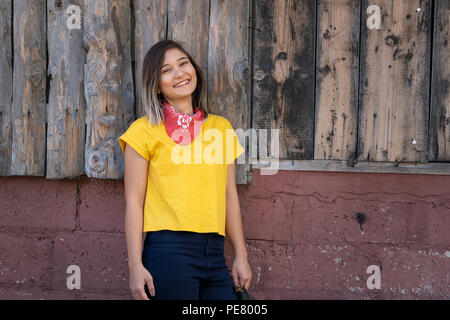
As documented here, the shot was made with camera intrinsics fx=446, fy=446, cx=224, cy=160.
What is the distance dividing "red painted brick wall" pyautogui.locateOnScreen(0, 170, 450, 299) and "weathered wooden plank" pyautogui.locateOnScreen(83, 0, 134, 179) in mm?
217

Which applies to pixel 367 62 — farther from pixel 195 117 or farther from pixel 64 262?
pixel 64 262

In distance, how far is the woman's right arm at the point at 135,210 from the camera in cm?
218

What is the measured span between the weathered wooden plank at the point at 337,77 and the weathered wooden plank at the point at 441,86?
1.53 feet

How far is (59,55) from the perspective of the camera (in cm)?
288

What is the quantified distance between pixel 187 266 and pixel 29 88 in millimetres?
1663

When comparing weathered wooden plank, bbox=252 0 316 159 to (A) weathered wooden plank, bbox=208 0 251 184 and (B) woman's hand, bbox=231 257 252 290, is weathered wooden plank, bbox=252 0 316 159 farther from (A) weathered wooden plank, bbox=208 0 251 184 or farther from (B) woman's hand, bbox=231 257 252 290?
(B) woman's hand, bbox=231 257 252 290

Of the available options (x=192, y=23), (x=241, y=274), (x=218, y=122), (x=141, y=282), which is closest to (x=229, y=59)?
(x=192, y=23)

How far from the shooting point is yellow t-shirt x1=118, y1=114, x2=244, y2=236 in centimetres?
221


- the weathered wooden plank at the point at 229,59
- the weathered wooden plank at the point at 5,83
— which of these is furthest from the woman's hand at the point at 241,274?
the weathered wooden plank at the point at 5,83

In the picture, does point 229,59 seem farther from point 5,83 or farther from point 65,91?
point 5,83

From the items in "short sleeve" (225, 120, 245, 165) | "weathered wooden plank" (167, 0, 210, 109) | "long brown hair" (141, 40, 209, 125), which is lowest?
"short sleeve" (225, 120, 245, 165)

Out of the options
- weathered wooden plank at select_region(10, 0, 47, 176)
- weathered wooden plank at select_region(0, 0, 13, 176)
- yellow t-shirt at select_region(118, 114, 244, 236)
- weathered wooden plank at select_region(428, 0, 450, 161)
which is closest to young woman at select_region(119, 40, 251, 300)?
yellow t-shirt at select_region(118, 114, 244, 236)

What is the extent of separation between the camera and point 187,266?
212 cm

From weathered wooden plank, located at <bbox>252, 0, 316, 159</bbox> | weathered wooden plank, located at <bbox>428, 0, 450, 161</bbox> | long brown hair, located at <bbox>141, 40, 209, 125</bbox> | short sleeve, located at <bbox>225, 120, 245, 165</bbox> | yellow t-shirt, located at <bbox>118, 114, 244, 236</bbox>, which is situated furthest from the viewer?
weathered wooden plank, located at <bbox>252, 0, 316, 159</bbox>
